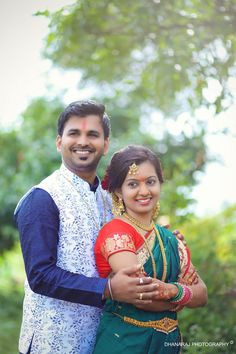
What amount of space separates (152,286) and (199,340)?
6.28 ft

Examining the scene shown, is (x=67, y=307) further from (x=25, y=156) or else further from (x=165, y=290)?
(x=25, y=156)

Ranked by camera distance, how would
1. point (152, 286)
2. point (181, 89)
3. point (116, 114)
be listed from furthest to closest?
point (116, 114) < point (181, 89) < point (152, 286)

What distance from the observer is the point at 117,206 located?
2.78 meters

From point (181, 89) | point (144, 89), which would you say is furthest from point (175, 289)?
point (144, 89)

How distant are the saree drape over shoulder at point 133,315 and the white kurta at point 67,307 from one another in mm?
72

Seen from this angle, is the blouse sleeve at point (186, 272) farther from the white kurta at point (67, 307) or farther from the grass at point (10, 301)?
the grass at point (10, 301)

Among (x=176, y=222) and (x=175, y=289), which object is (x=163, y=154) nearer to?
(x=176, y=222)

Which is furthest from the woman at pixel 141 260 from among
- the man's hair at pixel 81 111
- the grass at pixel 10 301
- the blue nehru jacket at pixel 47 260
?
the grass at pixel 10 301

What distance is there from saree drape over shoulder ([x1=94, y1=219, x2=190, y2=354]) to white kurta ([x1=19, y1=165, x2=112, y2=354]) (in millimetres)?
72

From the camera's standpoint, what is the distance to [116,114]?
9.22 m

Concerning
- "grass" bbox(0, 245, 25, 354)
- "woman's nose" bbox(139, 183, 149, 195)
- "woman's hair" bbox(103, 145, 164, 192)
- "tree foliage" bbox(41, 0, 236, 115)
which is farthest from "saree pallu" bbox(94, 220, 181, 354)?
"grass" bbox(0, 245, 25, 354)

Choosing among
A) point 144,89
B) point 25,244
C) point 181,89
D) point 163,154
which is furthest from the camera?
point 163,154

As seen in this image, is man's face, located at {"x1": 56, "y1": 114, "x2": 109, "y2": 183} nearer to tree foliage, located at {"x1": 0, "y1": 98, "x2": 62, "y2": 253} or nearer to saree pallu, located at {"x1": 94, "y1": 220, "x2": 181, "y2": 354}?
saree pallu, located at {"x1": 94, "y1": 220, "x2": 181, "y2": 354}

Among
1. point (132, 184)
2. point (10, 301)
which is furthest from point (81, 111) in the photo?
point (10, 301)
